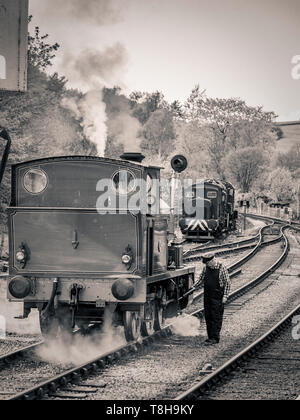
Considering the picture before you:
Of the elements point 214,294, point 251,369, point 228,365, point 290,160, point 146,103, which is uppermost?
point 146,103

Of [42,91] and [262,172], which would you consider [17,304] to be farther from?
[262,172]

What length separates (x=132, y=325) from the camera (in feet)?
39.1

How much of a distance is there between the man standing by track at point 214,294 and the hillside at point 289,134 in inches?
3993

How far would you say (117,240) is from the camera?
10.9 m

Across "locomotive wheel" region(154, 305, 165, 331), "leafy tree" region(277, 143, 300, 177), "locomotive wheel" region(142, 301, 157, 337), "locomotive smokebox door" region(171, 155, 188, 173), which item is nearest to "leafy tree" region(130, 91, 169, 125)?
"leafy tree" region(277, 143, 300, 177)

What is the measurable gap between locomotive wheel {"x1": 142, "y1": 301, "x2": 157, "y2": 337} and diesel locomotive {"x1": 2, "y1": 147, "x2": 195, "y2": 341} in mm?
955

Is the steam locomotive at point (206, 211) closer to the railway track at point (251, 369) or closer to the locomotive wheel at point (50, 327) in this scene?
the railway track at point (251, 369)

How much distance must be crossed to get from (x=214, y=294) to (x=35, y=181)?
11.4 ft

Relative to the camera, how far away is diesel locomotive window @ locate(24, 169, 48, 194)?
1126 cm

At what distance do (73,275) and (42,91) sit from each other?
25323 mm

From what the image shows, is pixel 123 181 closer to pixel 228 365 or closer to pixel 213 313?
pixel 213 313

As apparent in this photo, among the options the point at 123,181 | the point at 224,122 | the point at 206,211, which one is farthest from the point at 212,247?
the point at 224,122

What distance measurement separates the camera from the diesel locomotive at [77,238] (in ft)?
35.9

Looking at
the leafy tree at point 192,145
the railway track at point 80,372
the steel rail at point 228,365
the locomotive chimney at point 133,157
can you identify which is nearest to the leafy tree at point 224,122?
the leafy tree at point 192,145
